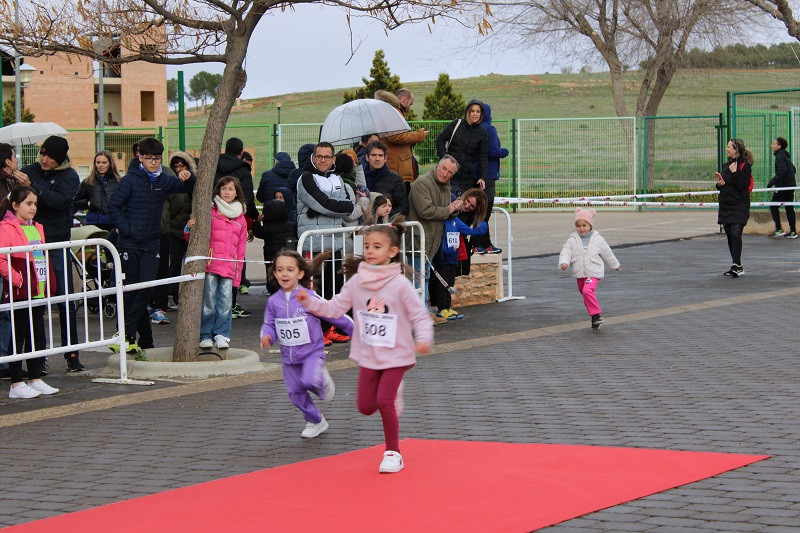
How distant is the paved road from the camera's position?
6641 millimetres

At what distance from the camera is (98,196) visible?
48.7 ft

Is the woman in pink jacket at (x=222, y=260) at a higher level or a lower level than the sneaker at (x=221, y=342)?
higher

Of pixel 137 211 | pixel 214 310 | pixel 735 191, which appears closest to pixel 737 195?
pixel 735 191

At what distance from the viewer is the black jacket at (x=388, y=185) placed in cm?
1364

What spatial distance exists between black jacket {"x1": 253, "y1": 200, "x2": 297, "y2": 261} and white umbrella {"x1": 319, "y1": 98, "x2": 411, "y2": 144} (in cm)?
135

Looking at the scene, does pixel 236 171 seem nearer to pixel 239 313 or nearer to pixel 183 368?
pixel 239 313

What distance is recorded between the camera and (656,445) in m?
7.67

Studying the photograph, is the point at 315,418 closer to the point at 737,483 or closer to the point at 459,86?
the point at 737,483

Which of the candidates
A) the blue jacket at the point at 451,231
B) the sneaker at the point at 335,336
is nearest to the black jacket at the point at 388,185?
the blue jacket at the point at 451,231

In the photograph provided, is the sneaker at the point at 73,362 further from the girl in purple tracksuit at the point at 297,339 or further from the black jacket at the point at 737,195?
the black jacket at the point at 737,195

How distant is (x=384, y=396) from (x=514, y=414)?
1680 mm

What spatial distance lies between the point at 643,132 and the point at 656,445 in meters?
27.6

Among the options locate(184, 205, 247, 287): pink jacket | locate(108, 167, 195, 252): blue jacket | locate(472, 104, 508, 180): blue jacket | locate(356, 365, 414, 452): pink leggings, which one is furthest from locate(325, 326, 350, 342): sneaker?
locate(356, 365, 414, 452): pink leggings

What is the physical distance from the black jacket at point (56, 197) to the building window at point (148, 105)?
6396 centimetres
